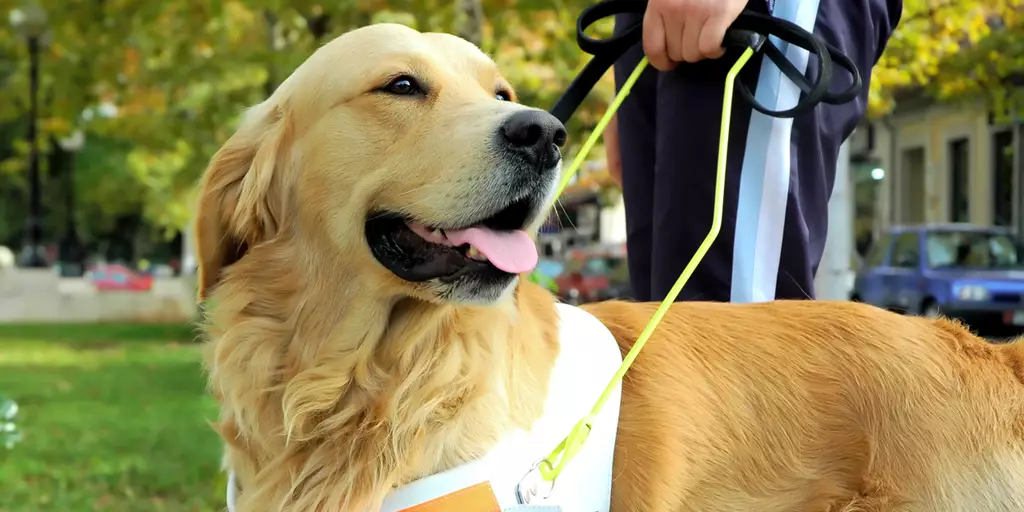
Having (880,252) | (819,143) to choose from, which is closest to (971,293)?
(880,252)

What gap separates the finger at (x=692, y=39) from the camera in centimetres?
260

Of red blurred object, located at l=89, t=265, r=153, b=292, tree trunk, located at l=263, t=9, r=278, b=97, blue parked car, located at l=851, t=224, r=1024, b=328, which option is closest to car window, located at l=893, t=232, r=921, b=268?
blue parked car, located at l=851, t=224, r=1024, b=328

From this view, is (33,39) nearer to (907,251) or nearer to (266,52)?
(266,52)

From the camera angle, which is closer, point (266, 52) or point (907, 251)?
point (266, 52)

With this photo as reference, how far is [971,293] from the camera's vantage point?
14609 mm

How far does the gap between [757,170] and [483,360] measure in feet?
3.22

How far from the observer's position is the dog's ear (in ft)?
8.45

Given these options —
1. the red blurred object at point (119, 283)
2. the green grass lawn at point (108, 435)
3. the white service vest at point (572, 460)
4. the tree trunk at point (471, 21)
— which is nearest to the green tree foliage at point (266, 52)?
the tree trunk at point (471, 21)

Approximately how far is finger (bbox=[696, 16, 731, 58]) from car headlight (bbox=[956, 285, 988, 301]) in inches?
537

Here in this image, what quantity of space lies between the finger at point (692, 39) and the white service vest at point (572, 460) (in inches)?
32.8

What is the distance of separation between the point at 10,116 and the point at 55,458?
955cm

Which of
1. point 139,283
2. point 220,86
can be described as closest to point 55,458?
point 220,86

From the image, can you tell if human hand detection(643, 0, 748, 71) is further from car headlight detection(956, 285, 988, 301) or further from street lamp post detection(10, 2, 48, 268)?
car headlight detection(956, 285, 988, 301)

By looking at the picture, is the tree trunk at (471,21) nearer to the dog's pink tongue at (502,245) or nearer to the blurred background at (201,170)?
the blurred background at (201,170)
